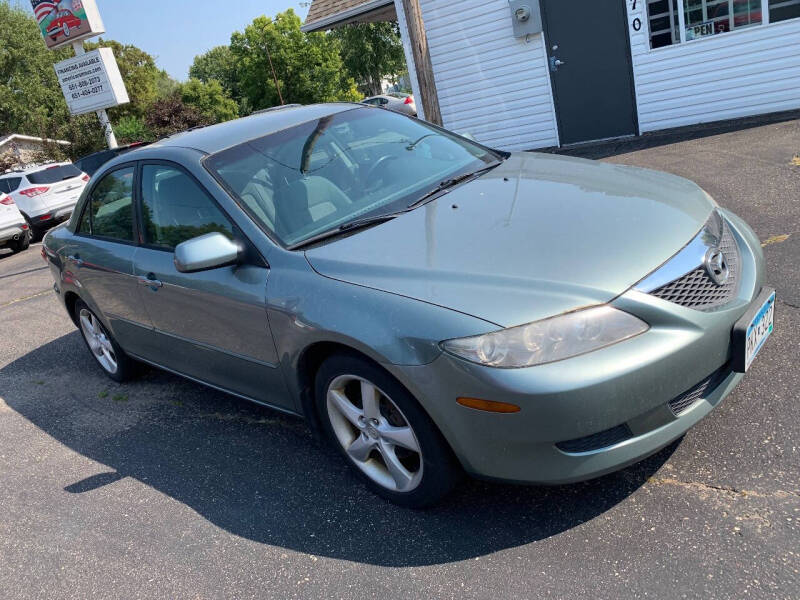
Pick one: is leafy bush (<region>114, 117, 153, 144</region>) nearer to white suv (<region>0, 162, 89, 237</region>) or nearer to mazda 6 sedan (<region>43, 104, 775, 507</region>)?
white suv (<region>0, 162, 89, 237</region>)

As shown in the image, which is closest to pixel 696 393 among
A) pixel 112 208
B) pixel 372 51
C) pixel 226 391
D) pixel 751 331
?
pixel 751 331

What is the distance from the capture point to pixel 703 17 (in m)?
10.1

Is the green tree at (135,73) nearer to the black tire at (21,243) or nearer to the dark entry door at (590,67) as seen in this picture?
the black tire at (21,243)

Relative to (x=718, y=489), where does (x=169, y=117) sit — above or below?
above

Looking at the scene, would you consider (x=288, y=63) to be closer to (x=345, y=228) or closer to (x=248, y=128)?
(x=248, y=128)

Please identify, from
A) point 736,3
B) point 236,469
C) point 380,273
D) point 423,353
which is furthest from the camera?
point 736,3

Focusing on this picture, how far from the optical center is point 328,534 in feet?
9.72

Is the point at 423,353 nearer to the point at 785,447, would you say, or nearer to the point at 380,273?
the point at 380,273

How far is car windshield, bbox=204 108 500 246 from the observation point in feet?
11.0

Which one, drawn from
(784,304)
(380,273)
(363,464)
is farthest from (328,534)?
(784,304)

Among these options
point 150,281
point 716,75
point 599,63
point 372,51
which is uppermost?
point 372,51

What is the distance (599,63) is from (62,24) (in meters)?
13.1

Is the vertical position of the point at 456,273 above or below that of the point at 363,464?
above

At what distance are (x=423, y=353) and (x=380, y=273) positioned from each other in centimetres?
44
